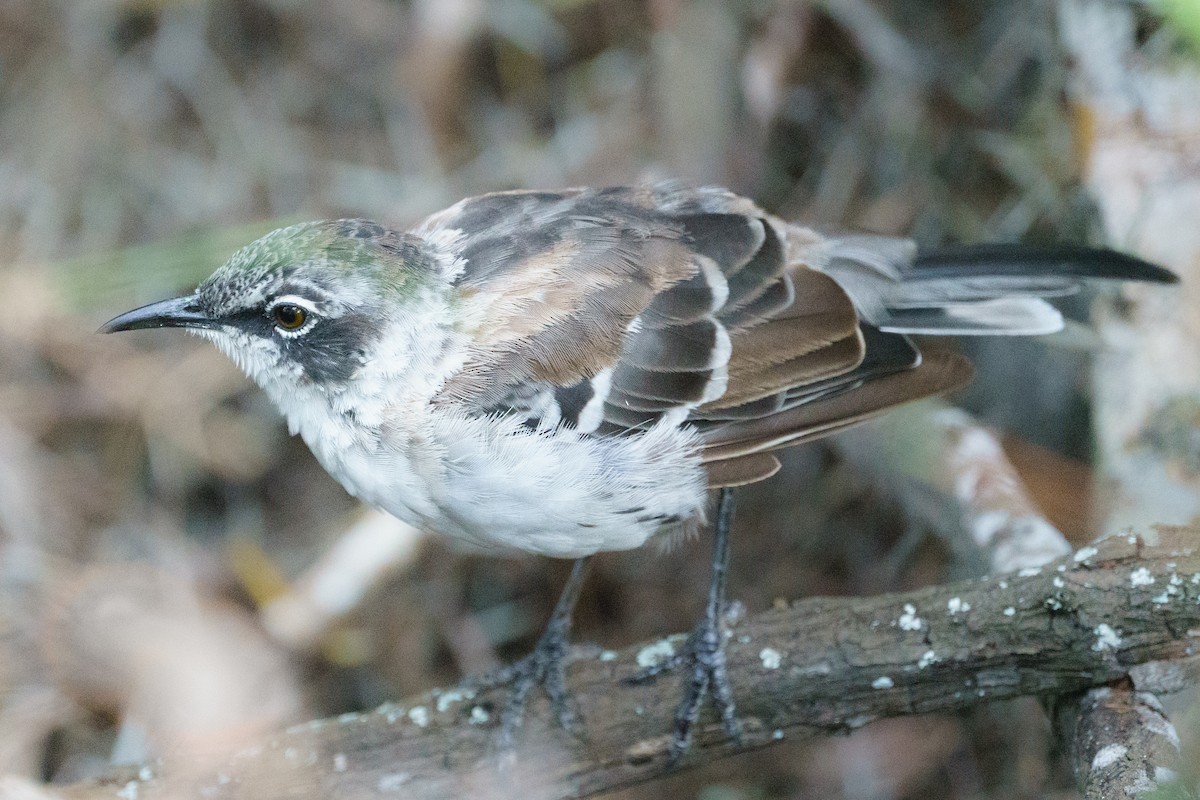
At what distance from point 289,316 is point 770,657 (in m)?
1.71

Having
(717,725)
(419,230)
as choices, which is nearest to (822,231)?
(419,230)

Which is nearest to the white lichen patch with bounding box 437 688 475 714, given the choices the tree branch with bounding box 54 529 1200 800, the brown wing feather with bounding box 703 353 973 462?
the tree branch with bounding box 54 529 1200 800

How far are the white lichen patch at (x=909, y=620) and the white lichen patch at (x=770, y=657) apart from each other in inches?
14.0

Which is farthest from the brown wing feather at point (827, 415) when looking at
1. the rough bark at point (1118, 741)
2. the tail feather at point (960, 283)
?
the rough bark at point (1118, 741)

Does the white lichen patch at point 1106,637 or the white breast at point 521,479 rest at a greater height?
the white breast at point 521,479

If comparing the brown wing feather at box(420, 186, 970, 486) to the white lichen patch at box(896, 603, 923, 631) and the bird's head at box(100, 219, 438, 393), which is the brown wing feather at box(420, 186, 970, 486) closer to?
the bird's head at box(100, 219, 438, 393)

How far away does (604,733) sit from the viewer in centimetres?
332

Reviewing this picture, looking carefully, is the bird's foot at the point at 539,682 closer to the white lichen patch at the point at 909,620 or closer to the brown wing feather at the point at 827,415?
the brown wing feather at the point at 827,415

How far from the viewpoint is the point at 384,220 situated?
5566 millimetres

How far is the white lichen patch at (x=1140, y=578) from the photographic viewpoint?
112 inches

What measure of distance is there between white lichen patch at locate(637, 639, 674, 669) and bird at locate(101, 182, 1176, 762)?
3 cm

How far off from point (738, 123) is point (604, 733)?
321 cm

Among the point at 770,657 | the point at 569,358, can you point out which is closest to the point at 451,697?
the point at 770,657

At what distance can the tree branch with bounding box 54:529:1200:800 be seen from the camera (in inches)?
114
